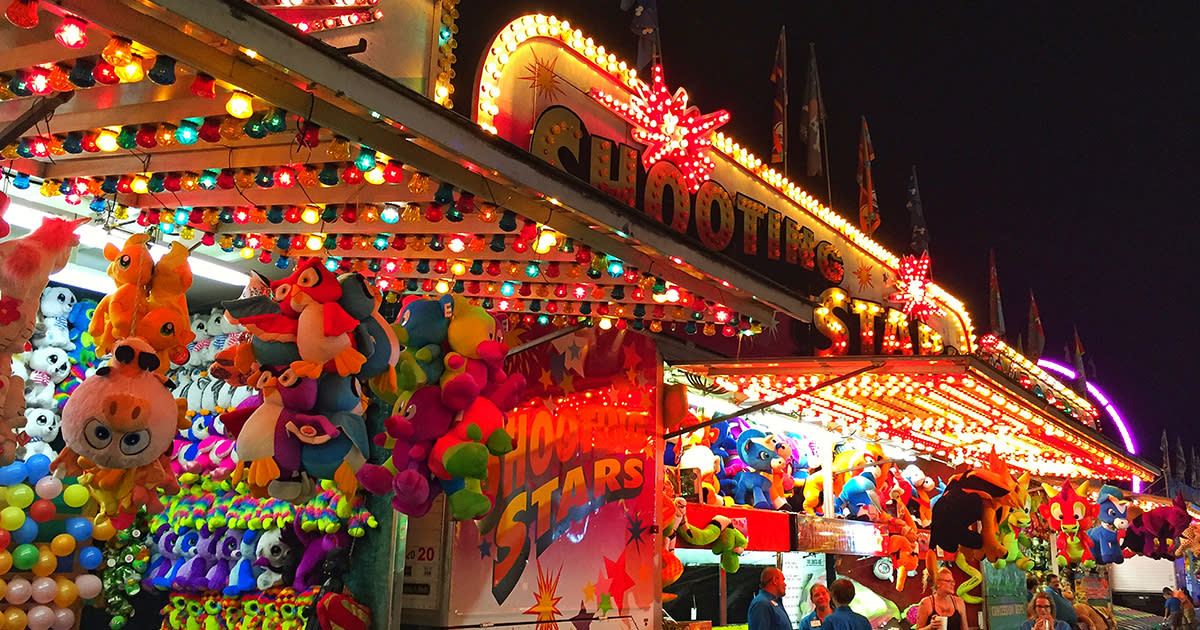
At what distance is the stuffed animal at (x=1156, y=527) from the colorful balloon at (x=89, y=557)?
1665cm

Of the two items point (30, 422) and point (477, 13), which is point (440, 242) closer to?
point (477, 13)

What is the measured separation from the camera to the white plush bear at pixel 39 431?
724cm

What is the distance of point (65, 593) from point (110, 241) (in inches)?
104

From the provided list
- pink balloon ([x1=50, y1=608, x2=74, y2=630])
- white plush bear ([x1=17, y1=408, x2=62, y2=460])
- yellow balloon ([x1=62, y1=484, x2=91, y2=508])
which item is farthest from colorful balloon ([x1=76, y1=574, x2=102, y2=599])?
white plush bear ([x1=17, y1=408, x2=62, y2=460])

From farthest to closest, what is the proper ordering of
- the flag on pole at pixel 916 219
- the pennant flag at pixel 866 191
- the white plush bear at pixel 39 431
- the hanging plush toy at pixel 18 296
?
1. the flag on pole at pixel 916 219
2. the pennant flag at pixel 866 191
3. the white plush bear at pixel 39 431
4. the hanging plush toy at pixel 18 296

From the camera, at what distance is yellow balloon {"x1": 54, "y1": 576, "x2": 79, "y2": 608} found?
7.15 metres

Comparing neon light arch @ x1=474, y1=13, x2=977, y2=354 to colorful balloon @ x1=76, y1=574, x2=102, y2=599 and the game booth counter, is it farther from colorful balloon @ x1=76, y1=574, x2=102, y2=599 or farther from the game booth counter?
colorful balloon @ x1=76, y1=574, x2=102, y2=599

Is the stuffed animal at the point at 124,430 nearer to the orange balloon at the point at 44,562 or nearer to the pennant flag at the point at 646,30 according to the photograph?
the orange balloon at the point at 44,562

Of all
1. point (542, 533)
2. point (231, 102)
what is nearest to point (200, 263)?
point (542, 533)

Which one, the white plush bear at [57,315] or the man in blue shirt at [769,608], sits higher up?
the white plush bear at [57,315]

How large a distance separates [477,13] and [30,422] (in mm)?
4597

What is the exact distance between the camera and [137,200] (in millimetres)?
5867

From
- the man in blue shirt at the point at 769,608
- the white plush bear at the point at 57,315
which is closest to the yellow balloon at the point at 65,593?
the white plush bear at the point at 57,315

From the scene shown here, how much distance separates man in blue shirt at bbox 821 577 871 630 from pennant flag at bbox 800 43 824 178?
27.5 feet
